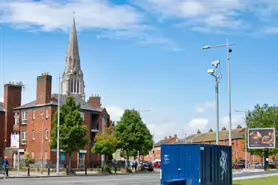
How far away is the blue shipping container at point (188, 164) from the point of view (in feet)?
67.9

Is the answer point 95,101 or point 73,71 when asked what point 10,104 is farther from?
point 73,71

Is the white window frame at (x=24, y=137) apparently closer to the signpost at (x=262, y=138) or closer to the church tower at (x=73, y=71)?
the signpost at (x=262, y=138)

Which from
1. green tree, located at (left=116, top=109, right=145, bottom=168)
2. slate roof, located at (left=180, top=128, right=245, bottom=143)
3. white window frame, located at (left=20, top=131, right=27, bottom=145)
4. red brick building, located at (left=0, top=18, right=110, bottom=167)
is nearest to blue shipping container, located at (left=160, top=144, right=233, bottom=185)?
green tree, located at (left=116, top=109, right=145, bottom=168)

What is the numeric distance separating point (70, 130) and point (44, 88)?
59.7 feet

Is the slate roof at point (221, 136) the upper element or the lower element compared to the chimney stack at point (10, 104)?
lower

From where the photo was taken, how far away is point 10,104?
74.4 metres

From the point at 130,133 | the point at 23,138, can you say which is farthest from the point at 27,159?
the point at 130,133

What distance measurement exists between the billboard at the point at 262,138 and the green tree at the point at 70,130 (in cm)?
2628

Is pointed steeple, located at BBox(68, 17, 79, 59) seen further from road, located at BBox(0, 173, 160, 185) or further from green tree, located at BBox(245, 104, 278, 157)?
road, located at BBox(0, 173, 160, 185)

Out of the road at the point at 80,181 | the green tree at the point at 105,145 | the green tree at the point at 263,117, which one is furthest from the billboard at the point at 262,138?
the road at the point at 80,181

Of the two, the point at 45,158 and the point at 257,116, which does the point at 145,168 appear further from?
the point at 257,116

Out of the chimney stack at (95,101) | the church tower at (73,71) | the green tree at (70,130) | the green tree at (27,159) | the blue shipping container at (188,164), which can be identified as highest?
the church tower at (73,71)

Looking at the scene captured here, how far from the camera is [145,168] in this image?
67125 mm

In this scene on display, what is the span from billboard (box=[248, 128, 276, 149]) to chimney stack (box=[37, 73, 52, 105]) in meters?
30.4
